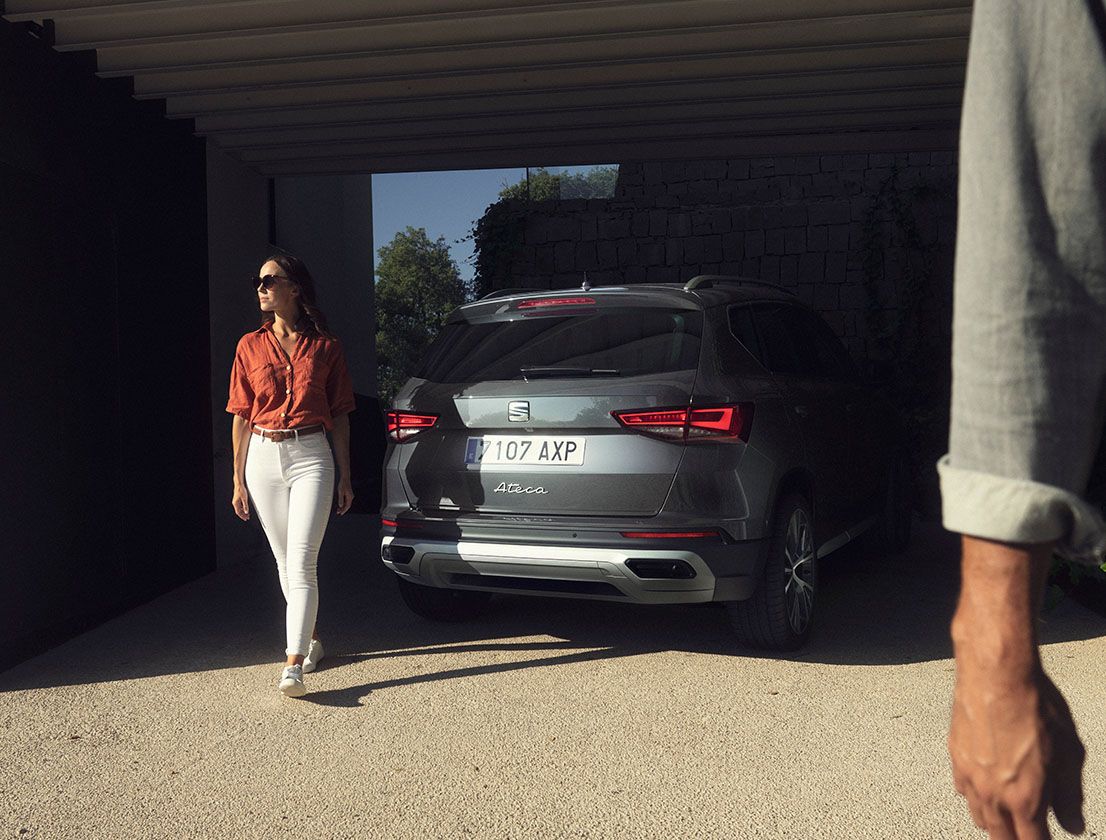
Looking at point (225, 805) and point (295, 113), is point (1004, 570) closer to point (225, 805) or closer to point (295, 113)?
point (225, 805)

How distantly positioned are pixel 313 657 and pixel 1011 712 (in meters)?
4.88

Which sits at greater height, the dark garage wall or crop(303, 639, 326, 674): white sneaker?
the dark garage wall

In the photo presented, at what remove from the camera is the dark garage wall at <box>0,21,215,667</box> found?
18.6ft

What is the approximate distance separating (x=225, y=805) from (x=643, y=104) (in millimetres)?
5595

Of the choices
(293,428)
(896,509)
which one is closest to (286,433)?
(293,428)

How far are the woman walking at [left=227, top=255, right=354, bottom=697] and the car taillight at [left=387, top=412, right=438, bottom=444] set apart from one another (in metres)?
0.31

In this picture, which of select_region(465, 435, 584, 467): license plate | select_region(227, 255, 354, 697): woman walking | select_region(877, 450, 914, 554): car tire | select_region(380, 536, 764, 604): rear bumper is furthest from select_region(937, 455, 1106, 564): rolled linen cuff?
select_region(877, 450, 914, 554): car tire

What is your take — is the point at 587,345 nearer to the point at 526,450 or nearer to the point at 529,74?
the point at 526,450

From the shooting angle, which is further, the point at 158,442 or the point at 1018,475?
the point at 158,442

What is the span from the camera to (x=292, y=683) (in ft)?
16.1

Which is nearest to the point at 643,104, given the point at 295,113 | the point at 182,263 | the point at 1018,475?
the point at 295,113

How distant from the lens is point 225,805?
373 centimetres

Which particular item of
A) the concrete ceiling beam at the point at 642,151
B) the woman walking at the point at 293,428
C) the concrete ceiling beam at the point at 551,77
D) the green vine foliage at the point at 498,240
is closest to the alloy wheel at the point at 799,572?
the woman walking at the point at 293,428

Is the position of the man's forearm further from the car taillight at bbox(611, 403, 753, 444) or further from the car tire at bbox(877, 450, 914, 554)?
the car tire at bbox(877, 450, 914, 554)
